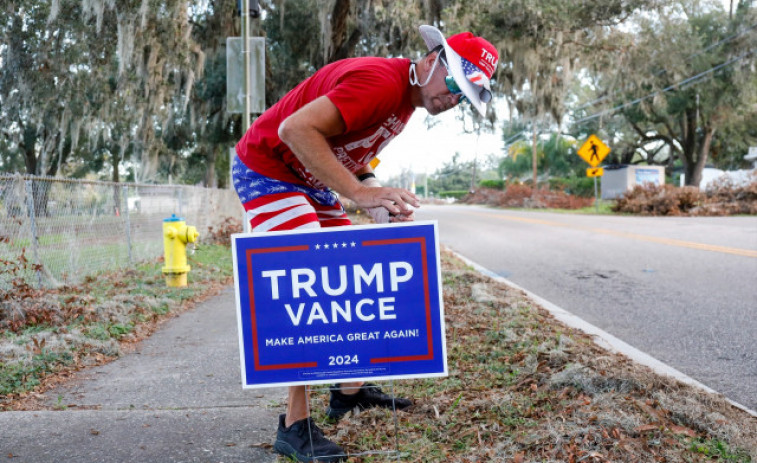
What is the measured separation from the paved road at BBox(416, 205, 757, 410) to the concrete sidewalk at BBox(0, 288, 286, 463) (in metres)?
2.75

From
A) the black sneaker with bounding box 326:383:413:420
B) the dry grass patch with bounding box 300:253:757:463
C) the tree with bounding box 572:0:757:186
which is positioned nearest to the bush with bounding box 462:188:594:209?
the tree with bounding box 572:0:757:186

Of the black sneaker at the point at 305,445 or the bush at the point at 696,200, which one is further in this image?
the bush at the point at 696,200

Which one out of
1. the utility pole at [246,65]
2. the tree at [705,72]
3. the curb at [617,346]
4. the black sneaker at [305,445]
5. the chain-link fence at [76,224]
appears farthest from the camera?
the tree at [705,72]

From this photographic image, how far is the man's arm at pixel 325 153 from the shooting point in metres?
2.44

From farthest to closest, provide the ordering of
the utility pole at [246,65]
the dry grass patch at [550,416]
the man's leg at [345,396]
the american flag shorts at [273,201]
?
the utility pole at [246,65], the man's leg at [345,396], the american flag shorts at [273,201], the dry grass patch at [550,416]

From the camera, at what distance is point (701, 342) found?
4949mm

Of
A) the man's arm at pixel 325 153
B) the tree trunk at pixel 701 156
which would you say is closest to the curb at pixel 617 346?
the man's arm at pixel 325 153

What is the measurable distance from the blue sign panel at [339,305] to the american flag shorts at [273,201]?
0.28 m

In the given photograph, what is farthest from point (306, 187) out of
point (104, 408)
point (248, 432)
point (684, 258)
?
point (684, 258)

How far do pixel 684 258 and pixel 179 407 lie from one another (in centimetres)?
851

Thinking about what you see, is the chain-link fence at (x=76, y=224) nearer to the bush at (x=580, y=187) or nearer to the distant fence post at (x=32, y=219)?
the distant fence post at (x=32, y=219)

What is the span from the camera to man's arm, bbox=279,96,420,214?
2.44 m

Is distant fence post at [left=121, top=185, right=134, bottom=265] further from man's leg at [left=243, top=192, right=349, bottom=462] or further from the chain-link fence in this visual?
man's leg at [left=243, top=192, right=349, bottom=462]

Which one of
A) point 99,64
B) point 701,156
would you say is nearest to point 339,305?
point 99,64
